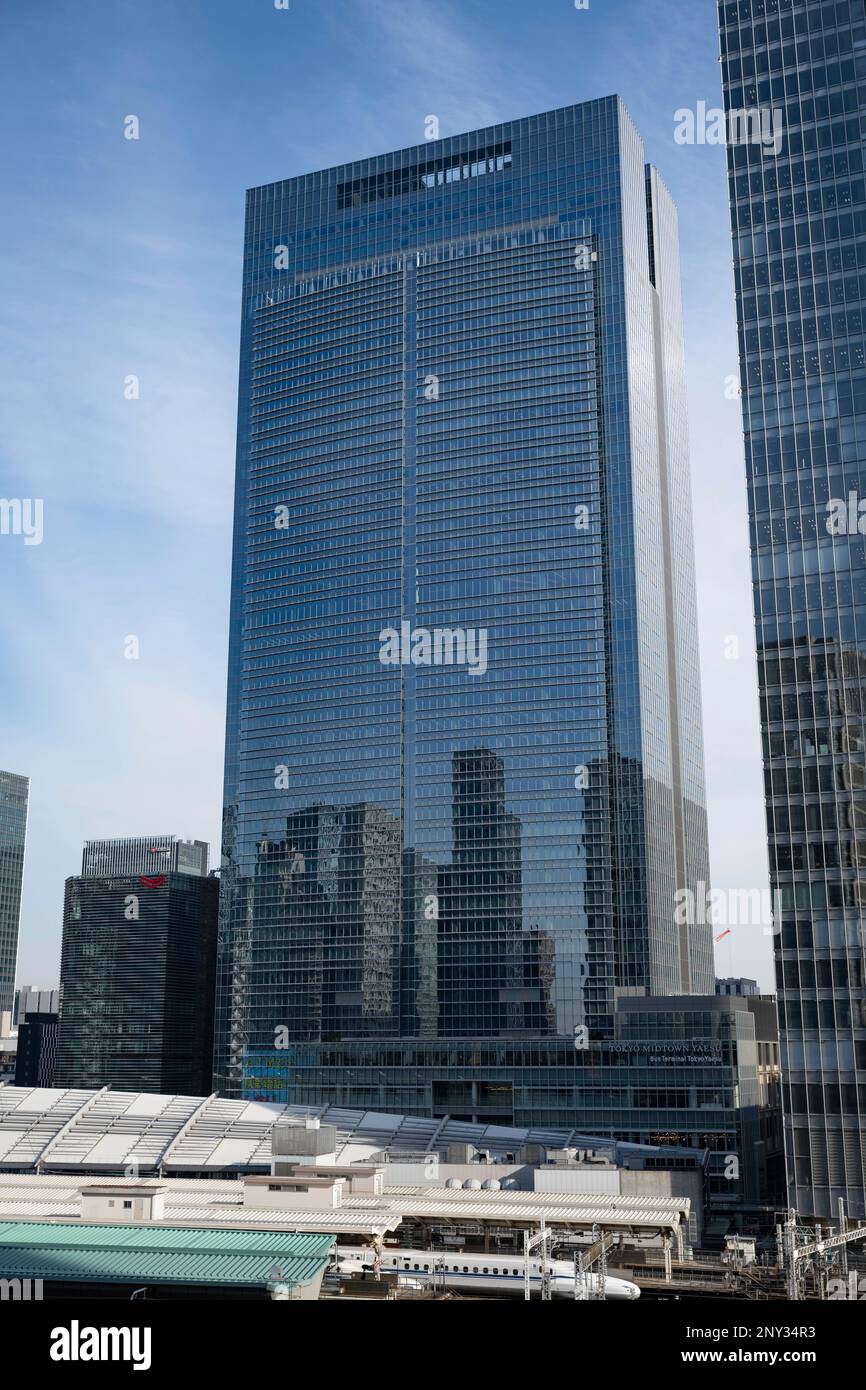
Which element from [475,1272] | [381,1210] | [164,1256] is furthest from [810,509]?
[164,1256]

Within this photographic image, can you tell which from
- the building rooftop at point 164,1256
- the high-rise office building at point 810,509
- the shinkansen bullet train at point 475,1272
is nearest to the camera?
the building rooftop at point 164,1256

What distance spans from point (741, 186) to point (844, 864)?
65006mm

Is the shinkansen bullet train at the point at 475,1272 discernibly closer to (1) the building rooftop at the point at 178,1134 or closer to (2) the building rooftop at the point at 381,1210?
(2) the building rooftop at the point at 381,1210

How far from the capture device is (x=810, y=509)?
112812 millimetres

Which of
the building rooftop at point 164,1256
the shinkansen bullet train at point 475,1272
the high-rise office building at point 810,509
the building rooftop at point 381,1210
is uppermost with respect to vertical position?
the high-rise office building at point 810,509

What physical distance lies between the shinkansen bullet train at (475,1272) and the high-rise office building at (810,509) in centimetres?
3121

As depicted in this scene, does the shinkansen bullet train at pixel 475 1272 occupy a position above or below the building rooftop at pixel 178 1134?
below

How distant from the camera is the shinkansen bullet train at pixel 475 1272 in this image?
73.4 meters

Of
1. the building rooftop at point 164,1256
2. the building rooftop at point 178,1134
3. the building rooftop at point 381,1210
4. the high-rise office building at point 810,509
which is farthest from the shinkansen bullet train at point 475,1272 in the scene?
the building rooftop at point 178,1134

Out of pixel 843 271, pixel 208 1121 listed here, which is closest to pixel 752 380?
pixel 843 271

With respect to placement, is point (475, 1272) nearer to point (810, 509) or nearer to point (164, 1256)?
point (164, 1256)

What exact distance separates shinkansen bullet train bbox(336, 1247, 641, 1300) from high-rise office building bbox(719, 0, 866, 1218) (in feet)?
102

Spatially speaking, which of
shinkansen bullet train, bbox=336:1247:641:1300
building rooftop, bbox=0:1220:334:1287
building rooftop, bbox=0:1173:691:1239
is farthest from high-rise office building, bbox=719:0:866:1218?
building rooftop, bbox=0:1220:334:1287

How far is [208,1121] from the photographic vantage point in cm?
12319
